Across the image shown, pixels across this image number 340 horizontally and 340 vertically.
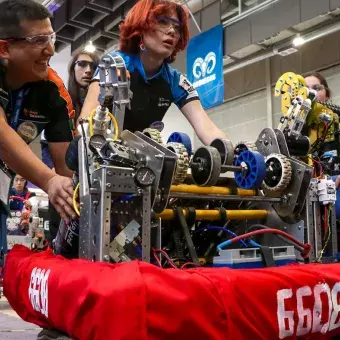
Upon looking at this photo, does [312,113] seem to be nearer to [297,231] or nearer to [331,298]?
[297,231]

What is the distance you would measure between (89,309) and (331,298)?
60 centimetres

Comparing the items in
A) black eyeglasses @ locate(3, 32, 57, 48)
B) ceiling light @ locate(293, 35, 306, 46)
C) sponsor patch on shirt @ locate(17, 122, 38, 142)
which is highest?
ceiling light @ locate(293, 35, 306, 46)

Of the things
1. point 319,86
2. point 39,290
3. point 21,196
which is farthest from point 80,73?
point 21,196

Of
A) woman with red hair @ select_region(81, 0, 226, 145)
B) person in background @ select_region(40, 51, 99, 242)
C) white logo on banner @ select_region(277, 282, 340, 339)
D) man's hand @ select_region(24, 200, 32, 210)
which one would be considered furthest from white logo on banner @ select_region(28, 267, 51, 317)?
man's hand @ select_region(24, 200, 32, 210)

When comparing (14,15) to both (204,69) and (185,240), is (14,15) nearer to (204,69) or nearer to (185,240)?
(185,240)

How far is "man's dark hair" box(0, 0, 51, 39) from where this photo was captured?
64.3 inches

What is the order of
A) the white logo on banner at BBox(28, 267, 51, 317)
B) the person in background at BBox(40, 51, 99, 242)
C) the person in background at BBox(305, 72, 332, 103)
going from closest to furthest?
the white logo on banner at BBox(28, 267, 51, 317)
the person in background at BBox(40, 51, 99, 242)
the person in background at BBox(305, 72, 332, 103)

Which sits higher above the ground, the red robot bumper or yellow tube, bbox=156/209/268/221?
yellow tube, bbox=156/209/268/221

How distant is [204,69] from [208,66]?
59 mm

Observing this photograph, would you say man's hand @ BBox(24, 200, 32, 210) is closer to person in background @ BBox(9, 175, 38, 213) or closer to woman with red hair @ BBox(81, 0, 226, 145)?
person in background @ BBox(9, 175, 38, 213)

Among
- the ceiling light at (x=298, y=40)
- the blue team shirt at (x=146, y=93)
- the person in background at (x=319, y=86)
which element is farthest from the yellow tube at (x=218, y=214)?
the ceiling light at (x=298, y=40)

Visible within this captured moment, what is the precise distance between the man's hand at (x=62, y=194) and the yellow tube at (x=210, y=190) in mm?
331

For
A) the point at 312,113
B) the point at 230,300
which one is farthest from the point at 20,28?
the point at 312,113

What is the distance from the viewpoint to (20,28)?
1.64 metres
